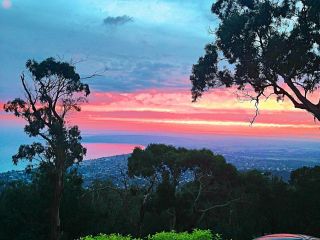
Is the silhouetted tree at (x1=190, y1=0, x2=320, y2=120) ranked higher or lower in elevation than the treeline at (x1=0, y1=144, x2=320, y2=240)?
higher

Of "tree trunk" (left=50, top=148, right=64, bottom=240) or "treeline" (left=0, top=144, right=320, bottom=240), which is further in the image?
"treeline" (left=0, top=144, right=320, bottom=240)

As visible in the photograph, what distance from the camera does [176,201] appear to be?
114 ft

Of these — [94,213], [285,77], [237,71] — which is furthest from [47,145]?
[285,77]

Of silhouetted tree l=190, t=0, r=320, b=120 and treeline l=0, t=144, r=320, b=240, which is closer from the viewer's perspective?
silhouetted tree l=190, t=0, r=320, b=120

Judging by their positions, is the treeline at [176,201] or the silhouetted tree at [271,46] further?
the treeline at [176,201]

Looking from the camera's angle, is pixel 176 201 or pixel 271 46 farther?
pixel 176 201

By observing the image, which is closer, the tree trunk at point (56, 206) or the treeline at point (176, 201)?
the tree trunk at point (56, 206)

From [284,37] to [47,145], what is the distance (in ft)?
45.0

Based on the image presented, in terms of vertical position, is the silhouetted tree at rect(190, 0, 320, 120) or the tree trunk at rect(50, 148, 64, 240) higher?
the silhouetted tree at rect(190, 0, 320, 120)

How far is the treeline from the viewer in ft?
95.4

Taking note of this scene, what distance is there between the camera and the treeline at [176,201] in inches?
1145

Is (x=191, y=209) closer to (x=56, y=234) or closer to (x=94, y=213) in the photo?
(x=94, y=213)

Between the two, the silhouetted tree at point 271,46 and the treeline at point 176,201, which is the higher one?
the silhouetted tree at point 271,46

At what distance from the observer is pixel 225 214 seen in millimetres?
38281
